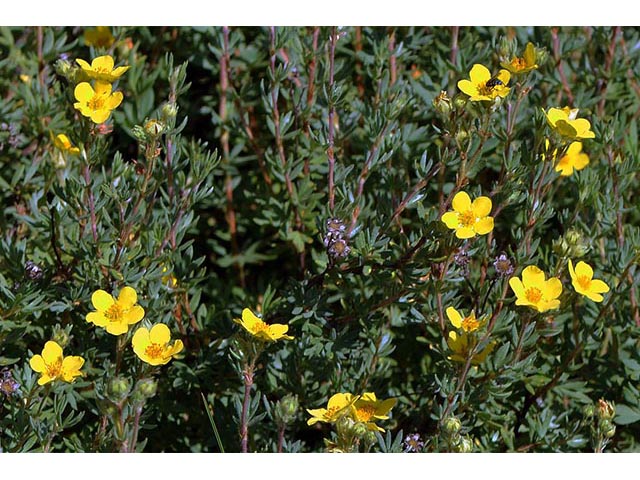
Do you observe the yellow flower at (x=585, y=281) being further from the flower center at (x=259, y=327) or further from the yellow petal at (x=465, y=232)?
the flower center at (x=259, y=327)

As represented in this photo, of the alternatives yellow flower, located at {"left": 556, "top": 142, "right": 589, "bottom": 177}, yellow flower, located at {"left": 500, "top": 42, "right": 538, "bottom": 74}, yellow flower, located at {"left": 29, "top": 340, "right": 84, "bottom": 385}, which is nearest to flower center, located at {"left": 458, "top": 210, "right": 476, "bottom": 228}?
yellow flower, located at {"left": 500, "top": 42, "right": 538, "bottom": 74}

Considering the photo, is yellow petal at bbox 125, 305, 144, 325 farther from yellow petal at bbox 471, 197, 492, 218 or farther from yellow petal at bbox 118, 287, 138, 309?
yellow petal at bbox 471, 197, 492, 218

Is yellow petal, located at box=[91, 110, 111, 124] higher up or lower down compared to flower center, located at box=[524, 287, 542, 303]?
higher up

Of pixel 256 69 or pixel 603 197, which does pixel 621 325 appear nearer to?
pixel 603 197

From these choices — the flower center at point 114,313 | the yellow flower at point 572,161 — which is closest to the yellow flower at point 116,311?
the flower center at point 114,313

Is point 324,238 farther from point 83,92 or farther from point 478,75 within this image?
point 83,92

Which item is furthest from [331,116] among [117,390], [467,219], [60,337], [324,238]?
[117,390]
